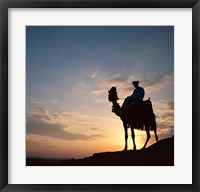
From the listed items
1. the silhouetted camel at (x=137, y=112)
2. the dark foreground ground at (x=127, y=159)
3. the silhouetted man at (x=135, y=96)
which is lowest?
the dark foreground ground at (x=127, y=159)

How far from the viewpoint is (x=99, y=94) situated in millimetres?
2295

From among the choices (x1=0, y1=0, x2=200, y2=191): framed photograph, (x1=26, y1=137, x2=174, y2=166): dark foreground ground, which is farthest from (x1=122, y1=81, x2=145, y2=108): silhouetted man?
(x1=26, y1=137, x2=174, y2=166): dark foreground ground

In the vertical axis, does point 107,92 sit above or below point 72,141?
above

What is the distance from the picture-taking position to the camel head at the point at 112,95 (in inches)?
89.6

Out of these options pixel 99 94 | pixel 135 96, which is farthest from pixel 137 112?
pixel 99 94

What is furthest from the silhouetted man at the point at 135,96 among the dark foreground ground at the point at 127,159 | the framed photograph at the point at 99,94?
the dark foreground ground at the point at 127,159

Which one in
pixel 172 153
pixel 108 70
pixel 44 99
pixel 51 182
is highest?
pixel 108 70

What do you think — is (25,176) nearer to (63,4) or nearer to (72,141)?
(72,141)

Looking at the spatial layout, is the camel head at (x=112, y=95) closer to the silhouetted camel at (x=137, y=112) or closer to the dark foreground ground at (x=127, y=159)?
the silhouetted camel at (x=137, y=112)

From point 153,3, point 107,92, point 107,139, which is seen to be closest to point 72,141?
point 107,139

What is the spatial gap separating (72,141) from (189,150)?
66 centimetres

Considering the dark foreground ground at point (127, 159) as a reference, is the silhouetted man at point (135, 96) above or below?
above

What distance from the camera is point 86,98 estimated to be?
2297mm

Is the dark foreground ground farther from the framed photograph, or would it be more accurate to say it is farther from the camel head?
the camel head
